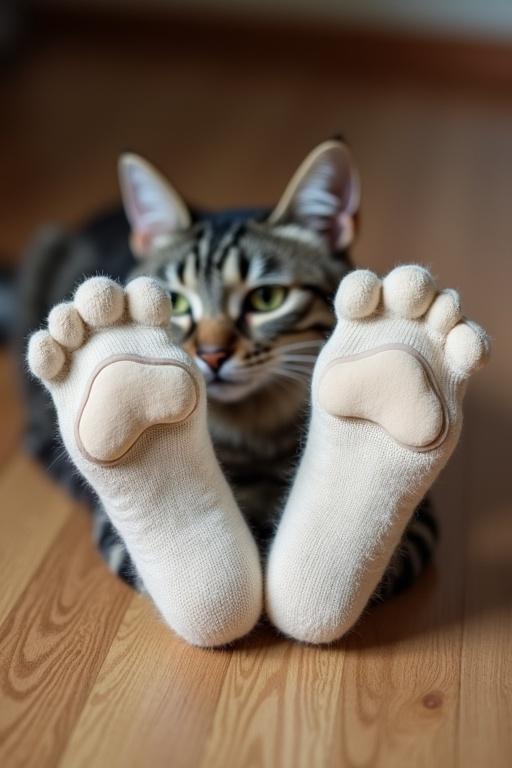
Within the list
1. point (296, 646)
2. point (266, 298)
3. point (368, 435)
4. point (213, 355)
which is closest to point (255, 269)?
point (266, 298)

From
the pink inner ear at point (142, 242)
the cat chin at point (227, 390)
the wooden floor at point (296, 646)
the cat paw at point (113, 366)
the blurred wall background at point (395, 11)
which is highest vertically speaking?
the cat paw at point (113, 366)

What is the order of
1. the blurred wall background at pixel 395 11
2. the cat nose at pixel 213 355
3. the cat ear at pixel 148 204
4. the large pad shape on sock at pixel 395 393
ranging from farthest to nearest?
the blurred wall background at pixel 395 11 < the cat ear at pixel 148 204 < the cat nose at pixel 213 355 < the large pad shape on sock at pixel 395 393

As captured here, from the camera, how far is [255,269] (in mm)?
1375

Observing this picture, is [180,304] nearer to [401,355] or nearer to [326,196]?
[326,196]

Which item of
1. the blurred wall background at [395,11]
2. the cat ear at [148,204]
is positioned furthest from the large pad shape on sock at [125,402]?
the blurred wall background at [395,11]

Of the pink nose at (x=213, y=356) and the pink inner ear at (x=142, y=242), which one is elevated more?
the pink inner ear at (x=142, y=242)

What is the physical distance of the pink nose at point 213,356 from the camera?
1301 millimetres

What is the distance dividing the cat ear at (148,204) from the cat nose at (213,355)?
26 cm

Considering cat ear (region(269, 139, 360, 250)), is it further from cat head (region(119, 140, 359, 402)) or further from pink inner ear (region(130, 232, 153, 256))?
pink inner ear (region(130, 232, 153, 256))

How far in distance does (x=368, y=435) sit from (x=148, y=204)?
585 millimetres

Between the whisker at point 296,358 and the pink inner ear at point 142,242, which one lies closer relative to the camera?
the whisker at point 296,358

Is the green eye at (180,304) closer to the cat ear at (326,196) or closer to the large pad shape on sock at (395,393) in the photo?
the cat ear at (326,196)

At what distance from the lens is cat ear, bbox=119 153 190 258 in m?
1.43

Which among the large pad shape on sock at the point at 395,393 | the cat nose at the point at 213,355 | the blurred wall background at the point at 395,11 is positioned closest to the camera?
the large pad shape on sock at the point at 395,393
